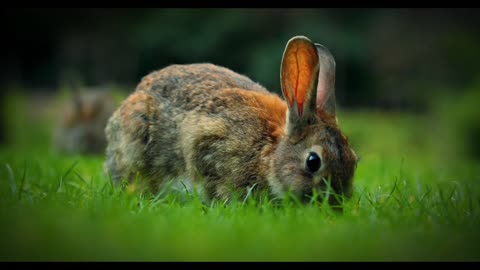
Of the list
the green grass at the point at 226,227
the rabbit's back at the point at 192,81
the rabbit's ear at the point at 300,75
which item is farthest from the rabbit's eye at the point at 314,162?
the rabbit's back at the point at 192,81

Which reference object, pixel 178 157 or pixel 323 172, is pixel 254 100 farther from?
pixel 323 172

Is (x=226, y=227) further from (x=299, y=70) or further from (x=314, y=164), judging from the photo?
(x=299, y=70)

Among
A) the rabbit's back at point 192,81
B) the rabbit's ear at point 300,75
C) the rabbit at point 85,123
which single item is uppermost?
the rabbit's ear at point 300,75

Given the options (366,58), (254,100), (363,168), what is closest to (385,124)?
(366,58)

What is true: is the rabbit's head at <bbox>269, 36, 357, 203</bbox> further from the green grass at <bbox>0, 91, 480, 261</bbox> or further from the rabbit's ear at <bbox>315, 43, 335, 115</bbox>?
the green grass at <bbox>0, 91, 480, 261</bbox>

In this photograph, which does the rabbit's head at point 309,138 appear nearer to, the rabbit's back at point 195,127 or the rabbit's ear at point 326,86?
the rabbit's ear at point 326,86

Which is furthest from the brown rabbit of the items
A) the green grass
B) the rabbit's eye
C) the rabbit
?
the rabbit
